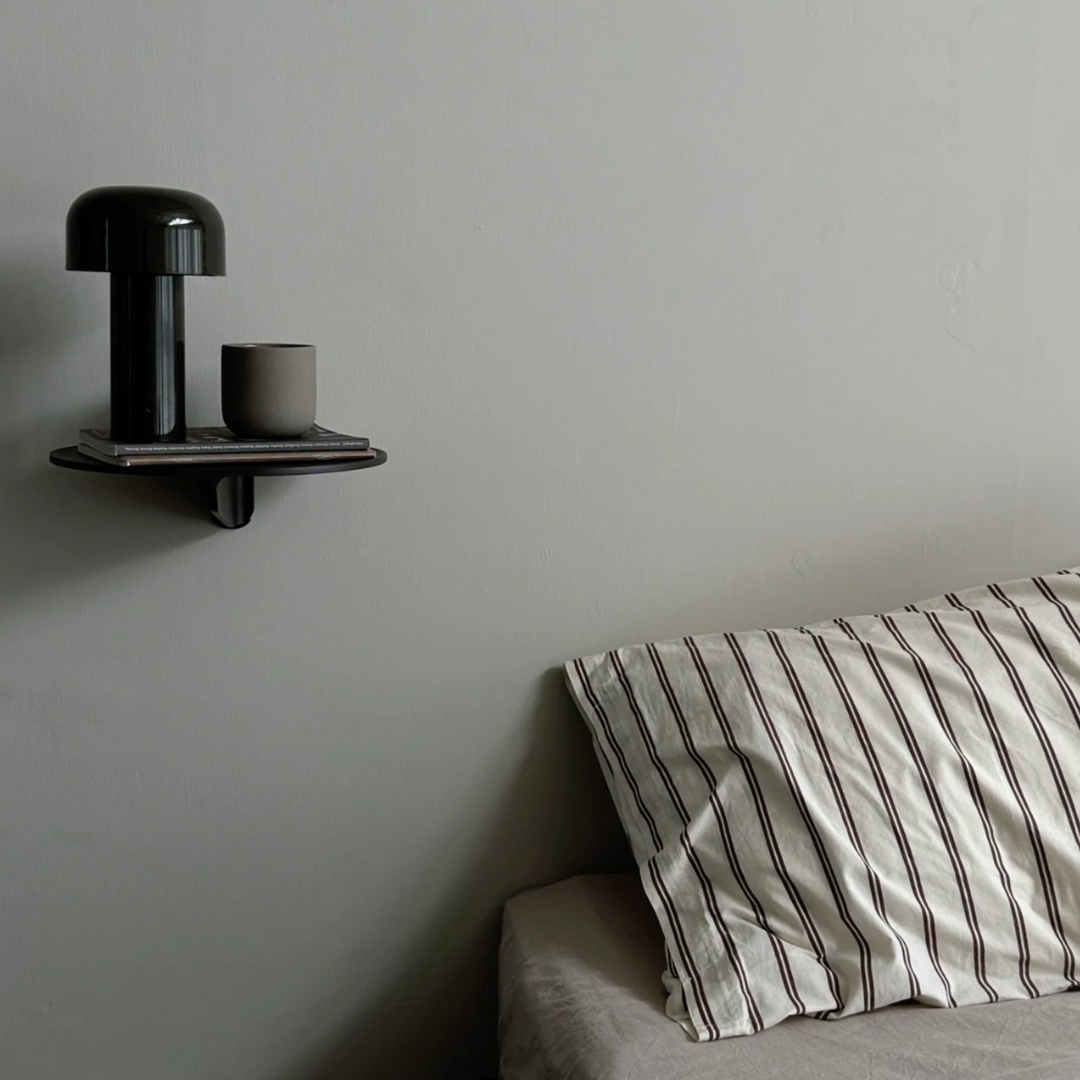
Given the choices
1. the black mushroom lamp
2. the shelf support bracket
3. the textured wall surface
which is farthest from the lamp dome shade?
the shelf support bracket

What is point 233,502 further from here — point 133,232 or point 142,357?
point 133,232

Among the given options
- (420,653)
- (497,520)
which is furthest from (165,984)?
(497,520)

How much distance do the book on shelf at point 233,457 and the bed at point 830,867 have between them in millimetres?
403

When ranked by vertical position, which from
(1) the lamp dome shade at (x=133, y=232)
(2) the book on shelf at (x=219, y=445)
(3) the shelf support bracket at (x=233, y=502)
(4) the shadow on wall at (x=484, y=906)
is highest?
(1) the lamp dome shade at (x=133, y=232)

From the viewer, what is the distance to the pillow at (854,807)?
1143mm

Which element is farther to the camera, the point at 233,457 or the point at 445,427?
the point at 445,427

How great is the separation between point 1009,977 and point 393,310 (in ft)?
2.97

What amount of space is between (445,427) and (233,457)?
0.28 meters

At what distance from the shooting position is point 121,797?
4.15 feet

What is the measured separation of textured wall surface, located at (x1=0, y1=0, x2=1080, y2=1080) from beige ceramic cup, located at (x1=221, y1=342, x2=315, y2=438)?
0.37ft

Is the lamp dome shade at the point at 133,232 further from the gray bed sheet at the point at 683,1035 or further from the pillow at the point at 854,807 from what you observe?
the gray bed sheet at the point at 683,1035

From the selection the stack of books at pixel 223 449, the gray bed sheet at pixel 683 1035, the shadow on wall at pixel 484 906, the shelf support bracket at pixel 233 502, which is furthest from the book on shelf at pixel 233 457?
the gray bed sheet at pixel 683 1035

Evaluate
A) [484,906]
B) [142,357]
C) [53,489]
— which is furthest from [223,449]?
[484,906]

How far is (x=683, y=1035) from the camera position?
1104 mm
